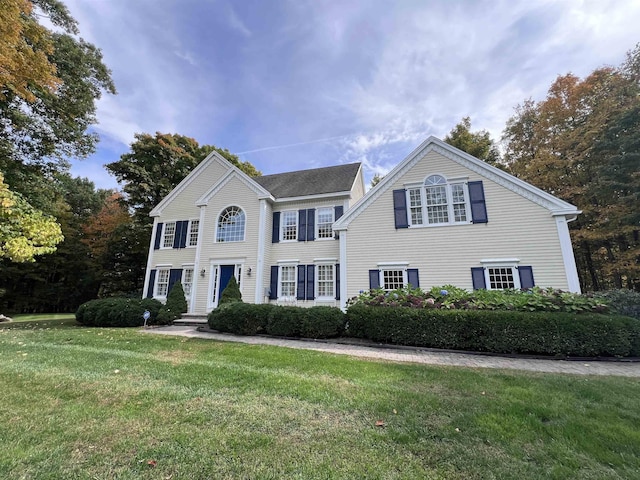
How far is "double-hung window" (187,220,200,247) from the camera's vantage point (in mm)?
16725

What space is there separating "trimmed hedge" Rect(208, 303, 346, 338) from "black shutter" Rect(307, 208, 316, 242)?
223 inches

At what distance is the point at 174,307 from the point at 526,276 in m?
15.4

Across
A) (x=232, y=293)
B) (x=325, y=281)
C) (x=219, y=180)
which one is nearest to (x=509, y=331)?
(x=325, y=281)

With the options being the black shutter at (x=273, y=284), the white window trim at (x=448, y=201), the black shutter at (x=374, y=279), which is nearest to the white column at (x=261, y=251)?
the black shutter at (x=273, y=284)

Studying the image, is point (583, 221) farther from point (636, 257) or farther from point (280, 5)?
point (280, 5)

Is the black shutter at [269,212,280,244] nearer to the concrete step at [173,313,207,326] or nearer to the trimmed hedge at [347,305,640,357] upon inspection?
the concrete step at [173,313,207,326]

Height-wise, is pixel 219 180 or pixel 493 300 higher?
pixel 219 180

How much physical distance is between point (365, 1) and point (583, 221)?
16.9 metres

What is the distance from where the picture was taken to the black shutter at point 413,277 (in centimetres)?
1140

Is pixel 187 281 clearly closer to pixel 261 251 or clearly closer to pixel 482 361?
pixel 261 251

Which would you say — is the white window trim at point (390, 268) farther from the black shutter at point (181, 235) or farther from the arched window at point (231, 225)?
the black shutter at point (181, 235)

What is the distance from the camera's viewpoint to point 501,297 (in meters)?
8.29

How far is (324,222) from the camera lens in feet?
49.3

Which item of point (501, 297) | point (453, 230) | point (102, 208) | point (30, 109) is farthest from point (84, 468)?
point (102, 208)
